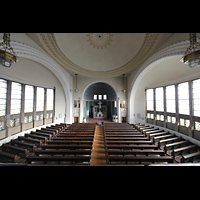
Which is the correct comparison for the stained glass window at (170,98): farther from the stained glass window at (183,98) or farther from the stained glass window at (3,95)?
the stained glass window at (3,95)

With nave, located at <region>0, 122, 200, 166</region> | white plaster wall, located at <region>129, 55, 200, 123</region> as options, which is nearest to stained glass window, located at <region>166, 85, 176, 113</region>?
white plaster wall, located at <region>129, 55, 200, 123</region>

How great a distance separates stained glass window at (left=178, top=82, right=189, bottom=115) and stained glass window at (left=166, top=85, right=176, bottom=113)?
565mm

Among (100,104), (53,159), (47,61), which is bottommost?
(53,159)

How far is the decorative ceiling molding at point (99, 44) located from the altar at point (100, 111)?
615cm

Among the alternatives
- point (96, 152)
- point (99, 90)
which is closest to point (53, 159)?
point (96, 152)

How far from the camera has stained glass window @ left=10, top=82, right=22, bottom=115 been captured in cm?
672

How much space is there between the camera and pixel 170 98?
8320mm

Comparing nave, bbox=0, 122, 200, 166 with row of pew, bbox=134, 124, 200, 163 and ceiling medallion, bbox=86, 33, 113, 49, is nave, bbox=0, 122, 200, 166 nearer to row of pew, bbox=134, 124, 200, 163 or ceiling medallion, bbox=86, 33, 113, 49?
row of pew, bbox=134, 124, 200, 163

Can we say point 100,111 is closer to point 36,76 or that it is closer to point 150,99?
point 150,99

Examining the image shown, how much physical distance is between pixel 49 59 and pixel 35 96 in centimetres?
352

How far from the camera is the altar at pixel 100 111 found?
1620 cm

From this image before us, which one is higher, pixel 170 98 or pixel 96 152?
pixel 170 98

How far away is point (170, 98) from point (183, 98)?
1206 millimetres
